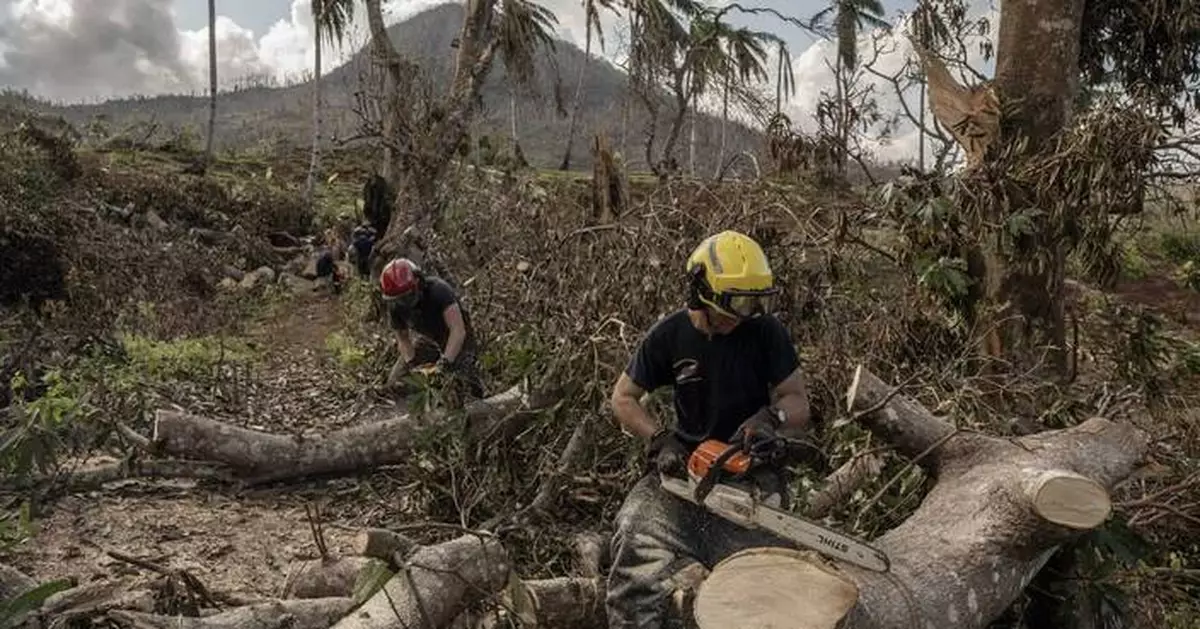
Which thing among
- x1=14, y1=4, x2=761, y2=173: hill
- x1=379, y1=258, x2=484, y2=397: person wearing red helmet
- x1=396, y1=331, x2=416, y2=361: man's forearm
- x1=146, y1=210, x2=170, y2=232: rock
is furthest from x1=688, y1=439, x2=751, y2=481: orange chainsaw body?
x1=146, y1=210, x2=170, y2=232: rock

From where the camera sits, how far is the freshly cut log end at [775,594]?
7.91ft

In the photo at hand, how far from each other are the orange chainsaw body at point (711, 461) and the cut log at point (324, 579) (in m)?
1.40

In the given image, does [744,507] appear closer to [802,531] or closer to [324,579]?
[802,531]

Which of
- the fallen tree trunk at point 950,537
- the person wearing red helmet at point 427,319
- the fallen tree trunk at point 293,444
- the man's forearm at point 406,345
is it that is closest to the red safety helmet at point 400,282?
the person wearing red helmet at point 427,319

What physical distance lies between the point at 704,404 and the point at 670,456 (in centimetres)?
35

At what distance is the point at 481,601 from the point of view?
132 inches

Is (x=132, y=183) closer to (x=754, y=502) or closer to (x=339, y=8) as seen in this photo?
(x=339, y=8)

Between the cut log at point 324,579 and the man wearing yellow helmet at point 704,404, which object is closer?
the man wearing yellow helmet at point 704,404

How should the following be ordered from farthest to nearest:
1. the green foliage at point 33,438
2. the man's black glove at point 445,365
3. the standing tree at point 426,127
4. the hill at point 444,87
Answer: the hill at point 444,87
the standing tree at point 426,127
the man's black glove at point 445,365
the green foliage at point 33,438

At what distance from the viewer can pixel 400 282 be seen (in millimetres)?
5824

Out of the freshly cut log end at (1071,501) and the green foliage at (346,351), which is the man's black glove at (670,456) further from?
the green foliage at (346,351)

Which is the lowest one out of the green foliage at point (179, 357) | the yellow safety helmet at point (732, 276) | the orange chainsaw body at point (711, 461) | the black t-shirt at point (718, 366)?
the green foliage at point (179, 357)

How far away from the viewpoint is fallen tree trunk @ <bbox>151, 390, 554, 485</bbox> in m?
4.82

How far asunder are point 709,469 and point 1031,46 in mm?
3563
